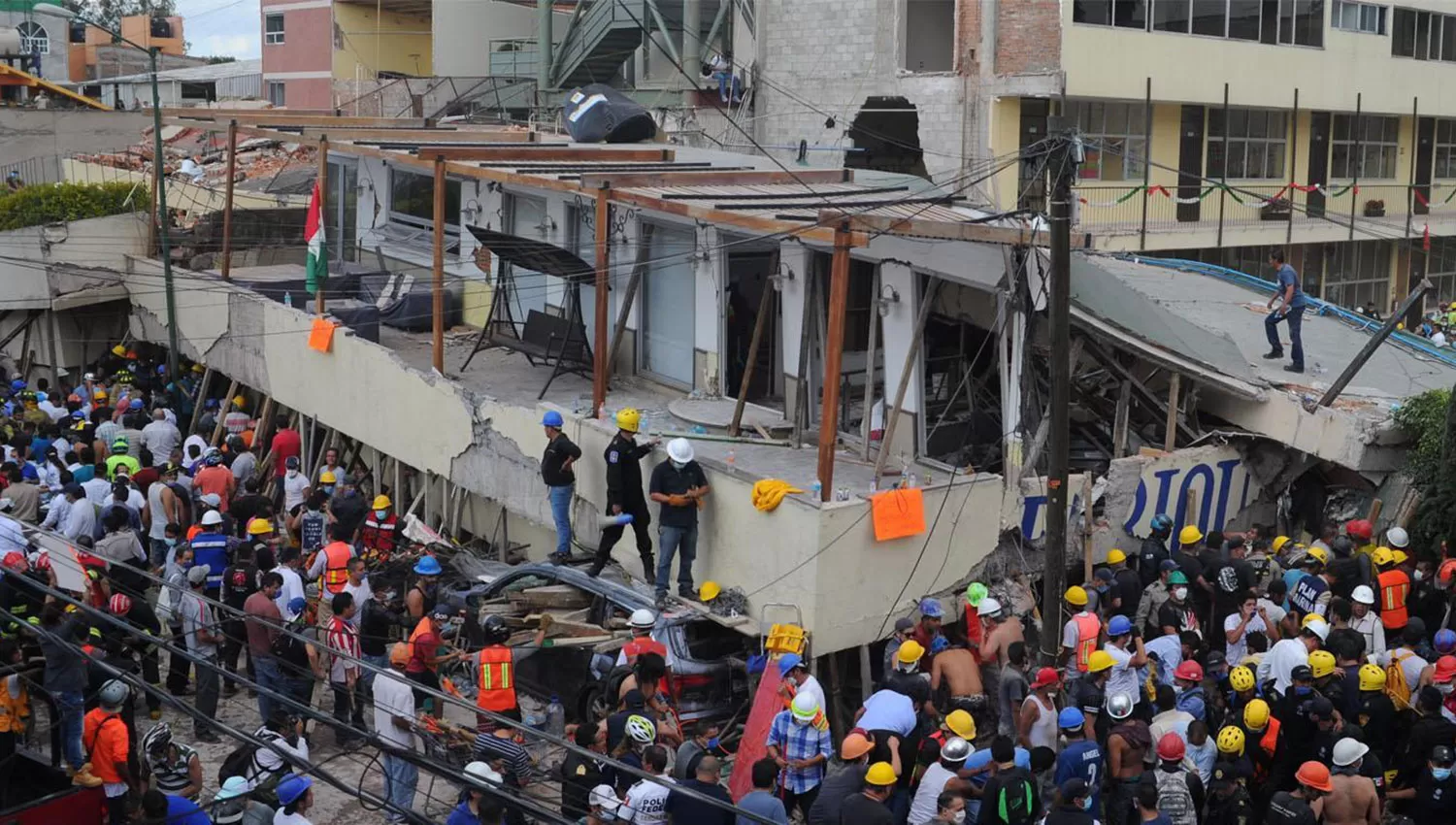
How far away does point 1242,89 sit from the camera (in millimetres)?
30219

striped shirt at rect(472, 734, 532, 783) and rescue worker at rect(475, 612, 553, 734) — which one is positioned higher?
rescue worker at rect(475, 612, 553, 734)

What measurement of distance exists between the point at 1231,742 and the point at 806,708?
9.84ft

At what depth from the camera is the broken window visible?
28.8m

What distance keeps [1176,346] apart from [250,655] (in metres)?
9.71

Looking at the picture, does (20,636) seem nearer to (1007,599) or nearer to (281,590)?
(281,590)

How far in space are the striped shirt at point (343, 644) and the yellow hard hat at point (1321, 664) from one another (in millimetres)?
7550

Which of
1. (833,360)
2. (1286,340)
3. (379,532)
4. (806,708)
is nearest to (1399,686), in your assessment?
(806,708)

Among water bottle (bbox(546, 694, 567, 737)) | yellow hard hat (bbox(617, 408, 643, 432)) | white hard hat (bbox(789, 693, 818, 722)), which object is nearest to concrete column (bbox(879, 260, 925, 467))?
yellow hard hat (bbox(617, 408, 643, 432))

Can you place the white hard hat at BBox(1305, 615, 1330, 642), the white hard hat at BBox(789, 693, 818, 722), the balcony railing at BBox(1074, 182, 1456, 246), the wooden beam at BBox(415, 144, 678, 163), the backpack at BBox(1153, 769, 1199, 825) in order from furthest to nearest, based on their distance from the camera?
the balcony railing at BBox(1074, 182, 1456, 246)
the wooden beam at BBox(415, 144, 678, 163)
the white hard hat at BBox(1305, 615, 1330, 642)
the white hard hat at BBox(789, 693, 818, 722)
the backpack at BBox(1153, 769, 1199, 825)

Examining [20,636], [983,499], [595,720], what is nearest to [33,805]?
[20,636]

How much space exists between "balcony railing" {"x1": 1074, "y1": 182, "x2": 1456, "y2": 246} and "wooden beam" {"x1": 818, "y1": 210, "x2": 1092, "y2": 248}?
507 inches

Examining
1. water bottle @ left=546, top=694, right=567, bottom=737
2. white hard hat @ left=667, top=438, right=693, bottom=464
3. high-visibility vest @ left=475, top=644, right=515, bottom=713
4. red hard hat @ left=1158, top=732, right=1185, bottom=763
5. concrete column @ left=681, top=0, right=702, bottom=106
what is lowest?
water bottle @ left=546, top=694, right=567, bottom=737

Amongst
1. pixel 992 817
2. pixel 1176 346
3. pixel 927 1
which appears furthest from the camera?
pixel 927 1

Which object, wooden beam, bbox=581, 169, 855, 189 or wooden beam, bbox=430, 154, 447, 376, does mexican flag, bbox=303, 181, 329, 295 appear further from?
wooden beam, bbox=581, 169, 855, 189
